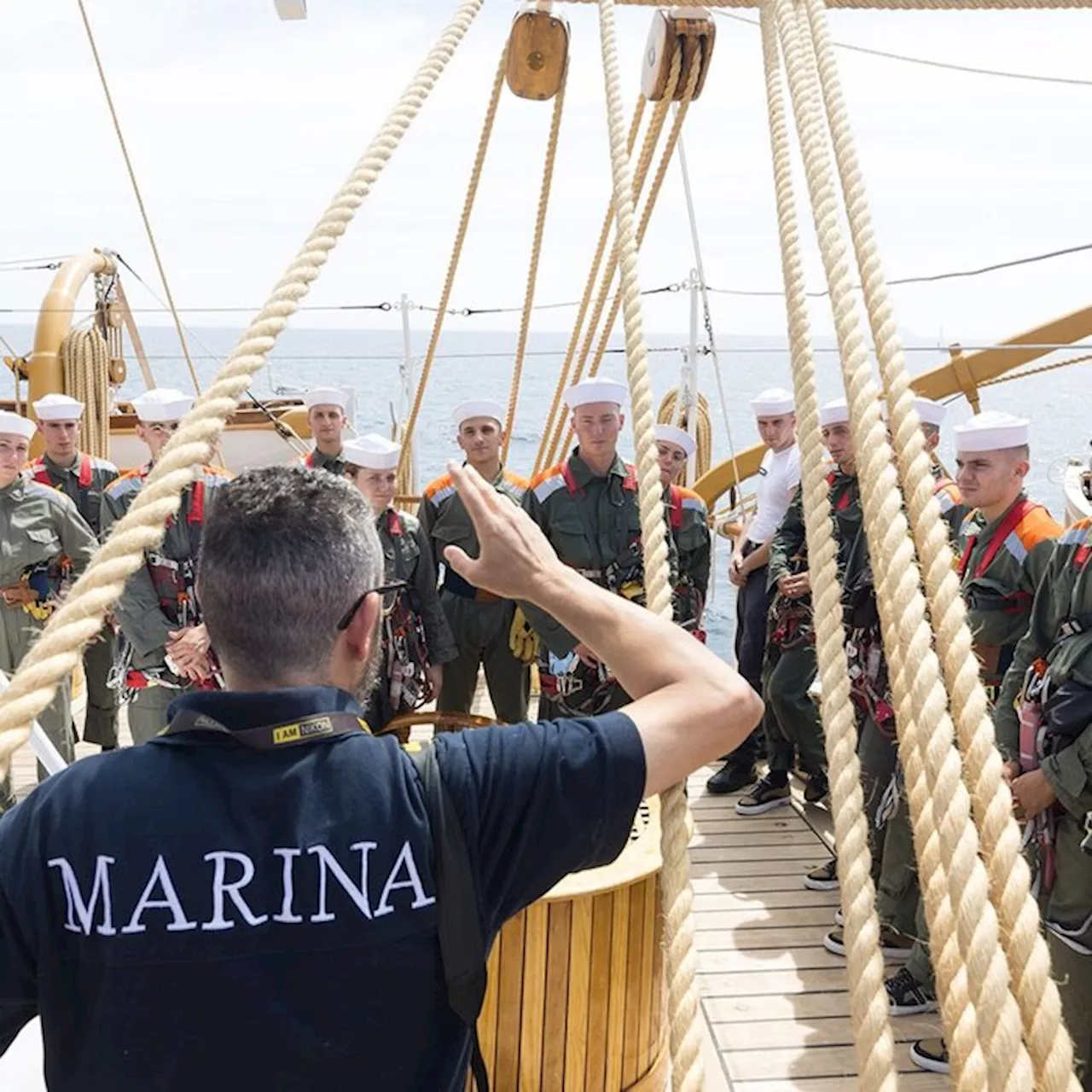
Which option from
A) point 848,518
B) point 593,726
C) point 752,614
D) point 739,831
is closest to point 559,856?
point 593,726

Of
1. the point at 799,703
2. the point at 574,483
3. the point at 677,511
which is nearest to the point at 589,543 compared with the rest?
the point at 574,483

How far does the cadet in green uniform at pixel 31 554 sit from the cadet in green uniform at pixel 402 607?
1.38m

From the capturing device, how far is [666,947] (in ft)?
3.94

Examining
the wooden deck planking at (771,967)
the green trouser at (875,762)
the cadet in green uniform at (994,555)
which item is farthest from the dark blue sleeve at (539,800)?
the green trouser at (875,762)

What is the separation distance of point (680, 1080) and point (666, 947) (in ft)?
0.47

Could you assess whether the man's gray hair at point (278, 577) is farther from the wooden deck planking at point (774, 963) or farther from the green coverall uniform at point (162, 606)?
the green coverall uniform at point (162, 606)

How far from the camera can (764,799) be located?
4.55 metres

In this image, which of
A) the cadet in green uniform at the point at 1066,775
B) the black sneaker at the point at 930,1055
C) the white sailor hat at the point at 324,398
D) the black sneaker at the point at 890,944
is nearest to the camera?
the cadet in green uniform at the point at 1066,775

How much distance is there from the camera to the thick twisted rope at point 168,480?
1082 millimetres

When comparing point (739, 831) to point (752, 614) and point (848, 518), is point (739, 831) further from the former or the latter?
point (848, 518)

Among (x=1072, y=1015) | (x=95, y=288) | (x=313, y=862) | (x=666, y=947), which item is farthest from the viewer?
(x=95, y=288)

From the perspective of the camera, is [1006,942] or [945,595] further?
[945,595]

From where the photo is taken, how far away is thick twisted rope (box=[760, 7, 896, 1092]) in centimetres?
106

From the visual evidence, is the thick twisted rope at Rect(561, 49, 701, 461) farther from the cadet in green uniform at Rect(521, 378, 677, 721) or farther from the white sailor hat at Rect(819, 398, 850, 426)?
the white sailor hat at Rect(819, 398, 850, 426)
